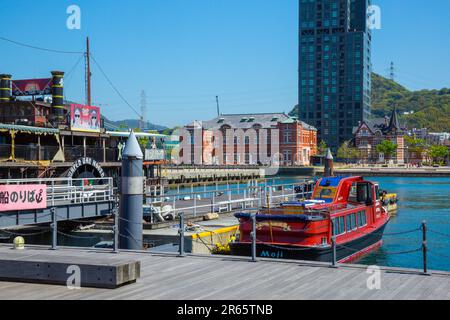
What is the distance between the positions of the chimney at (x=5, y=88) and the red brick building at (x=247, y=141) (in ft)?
314

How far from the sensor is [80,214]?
2773cm

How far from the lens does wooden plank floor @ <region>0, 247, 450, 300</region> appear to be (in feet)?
38.0

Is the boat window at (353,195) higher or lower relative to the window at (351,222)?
higher

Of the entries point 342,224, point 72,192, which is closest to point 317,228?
point 342,224

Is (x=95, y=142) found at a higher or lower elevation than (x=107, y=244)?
higher

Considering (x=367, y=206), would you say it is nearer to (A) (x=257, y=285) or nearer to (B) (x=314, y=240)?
(B) (x=314, y=240)

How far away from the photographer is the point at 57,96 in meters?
51.2

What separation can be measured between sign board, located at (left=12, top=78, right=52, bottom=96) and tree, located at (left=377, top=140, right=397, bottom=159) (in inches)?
5477

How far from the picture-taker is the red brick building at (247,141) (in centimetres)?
15012

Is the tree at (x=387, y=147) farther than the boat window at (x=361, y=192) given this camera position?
Yes

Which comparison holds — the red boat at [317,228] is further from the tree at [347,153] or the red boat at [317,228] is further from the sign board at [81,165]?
the tree at [347,153]

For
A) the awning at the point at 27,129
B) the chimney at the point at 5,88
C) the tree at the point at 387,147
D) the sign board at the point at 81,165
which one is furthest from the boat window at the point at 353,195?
the tree at the point at 387,147
